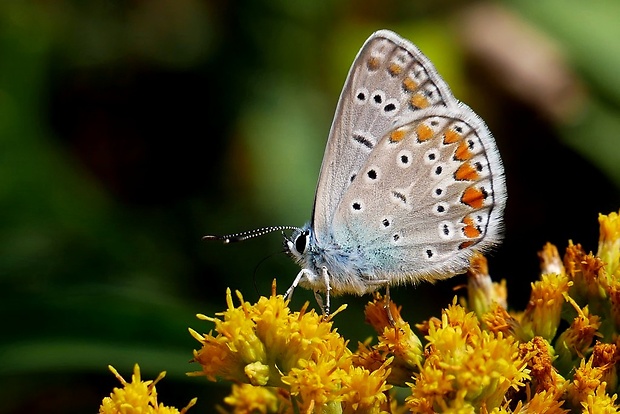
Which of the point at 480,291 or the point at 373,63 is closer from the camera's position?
the point at 480,291

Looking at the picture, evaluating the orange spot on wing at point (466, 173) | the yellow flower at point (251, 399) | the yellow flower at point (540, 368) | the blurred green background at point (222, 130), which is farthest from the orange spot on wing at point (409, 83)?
the blurred green background at point (222, 130)

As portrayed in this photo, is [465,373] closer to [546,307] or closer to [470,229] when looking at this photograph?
[546,307]

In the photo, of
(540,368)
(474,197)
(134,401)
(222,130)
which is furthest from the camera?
(222,130)

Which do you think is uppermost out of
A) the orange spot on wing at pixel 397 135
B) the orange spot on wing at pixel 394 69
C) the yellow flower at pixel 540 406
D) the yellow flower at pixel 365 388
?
the orange spot on wing at pixel 394 69

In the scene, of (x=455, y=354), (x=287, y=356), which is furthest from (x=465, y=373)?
(x=287, y=356)

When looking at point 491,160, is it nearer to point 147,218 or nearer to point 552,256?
point 552,256

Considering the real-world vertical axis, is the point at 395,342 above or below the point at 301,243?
below

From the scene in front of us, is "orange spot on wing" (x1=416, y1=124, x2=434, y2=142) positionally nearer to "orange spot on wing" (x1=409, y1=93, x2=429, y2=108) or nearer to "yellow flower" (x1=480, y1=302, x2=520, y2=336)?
"orange spot on wing" (x1=409, y1=93, x2=429, y2=108)

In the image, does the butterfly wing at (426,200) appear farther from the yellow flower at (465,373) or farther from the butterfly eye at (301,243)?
the yellow flower at (465,373)
